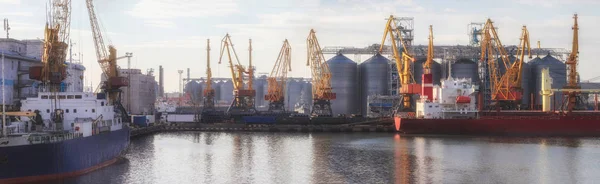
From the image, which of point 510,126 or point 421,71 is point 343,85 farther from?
point 510,126

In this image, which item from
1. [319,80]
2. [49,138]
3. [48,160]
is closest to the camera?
[48,160]

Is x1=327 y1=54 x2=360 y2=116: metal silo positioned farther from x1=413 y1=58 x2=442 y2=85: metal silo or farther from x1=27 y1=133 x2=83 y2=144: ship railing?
x1=27 y1=133 x2=83 y2=144: ship railing

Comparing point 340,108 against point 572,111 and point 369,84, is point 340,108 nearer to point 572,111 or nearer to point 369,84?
point 369,84

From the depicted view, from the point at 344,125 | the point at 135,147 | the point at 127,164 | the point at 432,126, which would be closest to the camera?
the point at 127,164

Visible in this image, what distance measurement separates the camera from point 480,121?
206ft

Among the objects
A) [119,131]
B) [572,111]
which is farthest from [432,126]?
[119,131]

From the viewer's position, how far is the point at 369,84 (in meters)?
87.4

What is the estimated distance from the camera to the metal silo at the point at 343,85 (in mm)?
87500

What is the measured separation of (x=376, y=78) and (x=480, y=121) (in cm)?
2617

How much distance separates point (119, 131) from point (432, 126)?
34688 millimetres

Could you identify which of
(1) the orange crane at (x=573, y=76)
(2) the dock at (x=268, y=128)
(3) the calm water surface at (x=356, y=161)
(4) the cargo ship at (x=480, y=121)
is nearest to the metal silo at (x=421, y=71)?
(2) the dock at (x=268, y=128)

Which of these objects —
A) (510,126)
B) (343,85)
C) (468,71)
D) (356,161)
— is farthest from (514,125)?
(343,85)

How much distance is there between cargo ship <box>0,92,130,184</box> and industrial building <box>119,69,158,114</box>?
55.9m

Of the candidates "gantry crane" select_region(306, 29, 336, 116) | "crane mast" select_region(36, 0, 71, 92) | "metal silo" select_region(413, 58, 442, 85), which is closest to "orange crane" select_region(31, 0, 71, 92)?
"crane mast" select_region(36, 0, 71, 92)
